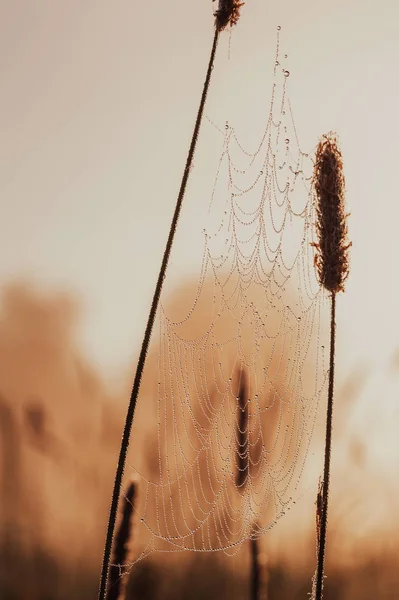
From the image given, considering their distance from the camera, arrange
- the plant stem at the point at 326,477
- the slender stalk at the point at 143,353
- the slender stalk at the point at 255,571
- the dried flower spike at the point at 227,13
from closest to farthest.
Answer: the slender stalk at the point at 143,353 < the plant stem at the point at 326,477 < the dried flower spike at the point at 227,13 < the slender stalk at the point at 255,571

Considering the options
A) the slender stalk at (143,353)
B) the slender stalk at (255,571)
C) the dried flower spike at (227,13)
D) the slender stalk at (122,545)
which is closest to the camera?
the slender stalk at (143,353)

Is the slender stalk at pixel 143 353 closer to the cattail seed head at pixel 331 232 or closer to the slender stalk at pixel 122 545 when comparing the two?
the slender stalk at pixel 122 545

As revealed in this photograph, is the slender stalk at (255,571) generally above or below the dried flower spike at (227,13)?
below

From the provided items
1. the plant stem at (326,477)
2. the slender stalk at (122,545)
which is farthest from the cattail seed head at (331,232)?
the slender stalk at (122,545)

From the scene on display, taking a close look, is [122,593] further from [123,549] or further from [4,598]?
[4,598]

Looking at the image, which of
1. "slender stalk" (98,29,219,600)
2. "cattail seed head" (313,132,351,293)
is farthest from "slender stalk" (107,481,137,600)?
"cattail seed head" (313,132,351,293)

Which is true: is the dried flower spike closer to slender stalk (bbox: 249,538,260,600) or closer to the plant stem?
the plant stem

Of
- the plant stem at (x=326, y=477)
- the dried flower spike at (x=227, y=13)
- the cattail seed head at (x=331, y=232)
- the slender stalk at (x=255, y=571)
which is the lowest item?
the slender stalk at (x=255, y=571)
